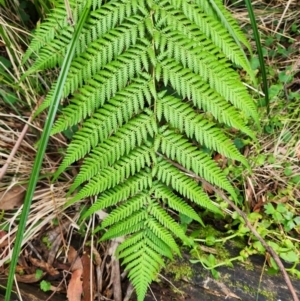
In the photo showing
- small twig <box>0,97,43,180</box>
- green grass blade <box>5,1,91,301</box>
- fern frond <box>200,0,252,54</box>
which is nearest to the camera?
green grass blade <box>5,1,91,301</box>

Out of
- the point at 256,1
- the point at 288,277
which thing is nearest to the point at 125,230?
the point at 288,277

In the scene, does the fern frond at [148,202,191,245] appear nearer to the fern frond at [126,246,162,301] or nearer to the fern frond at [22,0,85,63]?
the fern frond at [126,246,162,301]

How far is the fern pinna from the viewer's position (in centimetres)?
155

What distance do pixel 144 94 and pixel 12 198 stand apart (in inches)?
32.5

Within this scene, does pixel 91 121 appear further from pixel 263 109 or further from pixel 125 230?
pixel 263 109

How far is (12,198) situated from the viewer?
6.35 feet

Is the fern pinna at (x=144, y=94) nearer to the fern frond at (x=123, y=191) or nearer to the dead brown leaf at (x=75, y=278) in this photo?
the fern frond at (x=123, y=191)

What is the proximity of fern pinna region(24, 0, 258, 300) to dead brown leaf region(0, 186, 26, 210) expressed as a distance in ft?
1.61

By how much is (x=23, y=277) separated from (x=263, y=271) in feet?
3.48

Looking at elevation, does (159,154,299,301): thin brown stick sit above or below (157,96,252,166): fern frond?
below

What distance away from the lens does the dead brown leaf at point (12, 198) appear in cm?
191

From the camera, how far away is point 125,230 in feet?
5.35

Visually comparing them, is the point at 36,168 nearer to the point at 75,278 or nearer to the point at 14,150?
the point at 14,150

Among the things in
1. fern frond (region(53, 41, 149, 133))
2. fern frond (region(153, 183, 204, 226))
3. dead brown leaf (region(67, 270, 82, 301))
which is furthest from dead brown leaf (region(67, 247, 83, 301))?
fern frond (region(53, 41, 149, 133))
